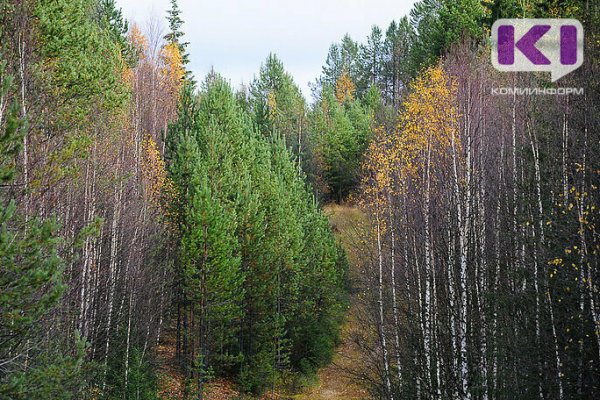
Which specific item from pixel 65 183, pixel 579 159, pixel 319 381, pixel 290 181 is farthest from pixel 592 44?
pixel 319 381

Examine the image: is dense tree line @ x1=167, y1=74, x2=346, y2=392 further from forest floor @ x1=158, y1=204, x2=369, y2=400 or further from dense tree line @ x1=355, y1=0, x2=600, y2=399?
dense tree line @ x1=355, y1=0, x2=600, y2=399

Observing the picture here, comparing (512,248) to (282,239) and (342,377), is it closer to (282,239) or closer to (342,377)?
(282,239)

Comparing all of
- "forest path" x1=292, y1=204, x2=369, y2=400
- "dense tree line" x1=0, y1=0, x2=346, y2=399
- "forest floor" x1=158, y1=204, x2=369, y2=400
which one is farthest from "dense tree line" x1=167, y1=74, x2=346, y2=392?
"forest path" x1=292, y1=204, x2=369, y2=400

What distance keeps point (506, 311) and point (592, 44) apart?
5.85 metres

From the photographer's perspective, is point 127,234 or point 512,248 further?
point 127,234

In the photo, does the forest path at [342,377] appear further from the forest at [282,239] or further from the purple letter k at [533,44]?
the purple letter k at [533,44]

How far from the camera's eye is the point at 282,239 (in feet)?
73.3

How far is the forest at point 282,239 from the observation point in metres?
8.51

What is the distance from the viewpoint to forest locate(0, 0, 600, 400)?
851 centimetres

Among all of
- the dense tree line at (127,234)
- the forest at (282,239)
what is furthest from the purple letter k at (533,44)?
the dense tree line at (127,234)

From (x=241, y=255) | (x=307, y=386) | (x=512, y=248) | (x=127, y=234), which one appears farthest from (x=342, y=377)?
(x=512, y=248)

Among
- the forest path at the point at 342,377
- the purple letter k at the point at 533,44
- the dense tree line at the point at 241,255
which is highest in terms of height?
the purple letter k at the point at 533,44

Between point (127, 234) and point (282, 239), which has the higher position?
point (127, 234)

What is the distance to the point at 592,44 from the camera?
10.2 metres
